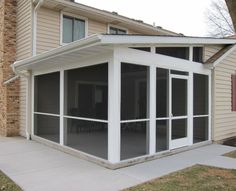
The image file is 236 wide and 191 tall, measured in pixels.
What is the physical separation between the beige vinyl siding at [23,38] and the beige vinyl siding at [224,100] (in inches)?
285

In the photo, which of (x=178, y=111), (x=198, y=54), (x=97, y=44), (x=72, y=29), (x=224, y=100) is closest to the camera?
(x=97, y=44)

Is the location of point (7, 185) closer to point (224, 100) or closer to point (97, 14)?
point (224, 100)

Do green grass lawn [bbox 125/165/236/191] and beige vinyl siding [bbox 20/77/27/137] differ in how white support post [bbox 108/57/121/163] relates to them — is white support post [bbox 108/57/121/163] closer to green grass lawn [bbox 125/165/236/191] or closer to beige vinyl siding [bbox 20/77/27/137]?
green grass lawn [bbox 125/165/236/191]

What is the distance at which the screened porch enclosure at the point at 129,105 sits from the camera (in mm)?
6832

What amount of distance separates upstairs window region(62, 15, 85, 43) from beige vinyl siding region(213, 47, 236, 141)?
6.04 meters

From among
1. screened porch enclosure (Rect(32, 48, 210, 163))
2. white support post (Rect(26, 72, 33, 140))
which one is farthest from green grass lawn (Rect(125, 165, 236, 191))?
white support post (Rect(26, 72, 33, 140))

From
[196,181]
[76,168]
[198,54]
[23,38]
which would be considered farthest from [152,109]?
[23,38]

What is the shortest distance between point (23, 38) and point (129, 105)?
5.18 metres

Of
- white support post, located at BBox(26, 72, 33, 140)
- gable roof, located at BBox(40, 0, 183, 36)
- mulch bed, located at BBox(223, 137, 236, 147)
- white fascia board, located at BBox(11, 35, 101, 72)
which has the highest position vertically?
gable roof, located at BBox(40, 0, 183, 36)

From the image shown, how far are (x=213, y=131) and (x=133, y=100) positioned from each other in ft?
10.5

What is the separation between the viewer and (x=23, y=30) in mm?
11461

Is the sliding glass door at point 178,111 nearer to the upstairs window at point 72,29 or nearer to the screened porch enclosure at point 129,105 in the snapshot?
the screened porch enclosure at point 129,105

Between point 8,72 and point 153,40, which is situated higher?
point 153,40

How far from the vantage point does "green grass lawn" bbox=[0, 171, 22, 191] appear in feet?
17.3
